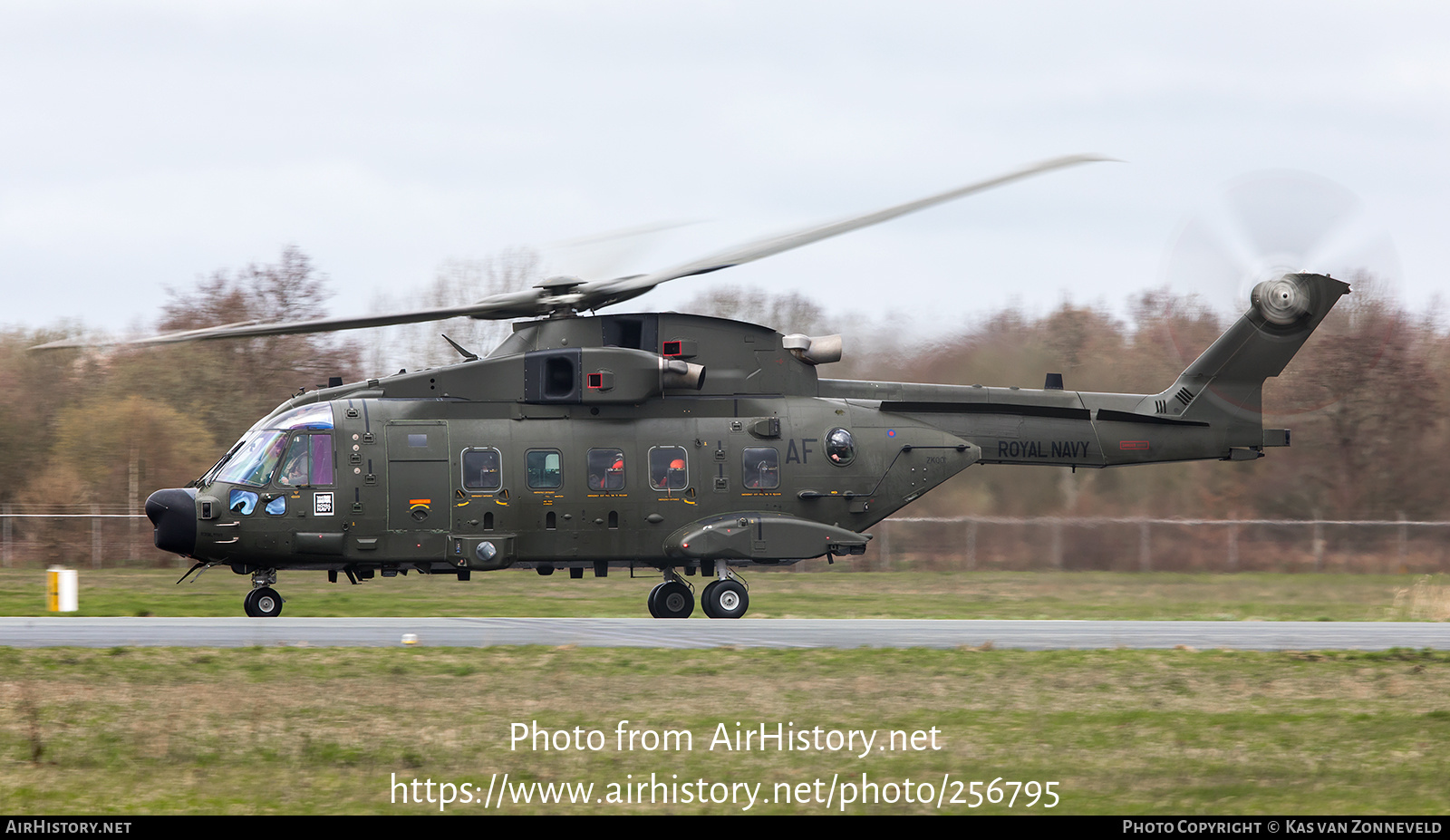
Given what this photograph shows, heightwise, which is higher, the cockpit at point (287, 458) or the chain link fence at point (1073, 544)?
the cockpit at point (287, 458)

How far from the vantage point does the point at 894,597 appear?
27062mm

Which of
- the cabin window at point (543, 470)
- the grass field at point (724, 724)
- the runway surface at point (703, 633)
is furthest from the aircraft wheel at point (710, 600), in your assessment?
the grass field at point (724, 724)

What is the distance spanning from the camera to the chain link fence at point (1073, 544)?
2789 cm

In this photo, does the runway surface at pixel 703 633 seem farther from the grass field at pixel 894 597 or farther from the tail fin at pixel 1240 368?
the tail fin at pixel 1240 368

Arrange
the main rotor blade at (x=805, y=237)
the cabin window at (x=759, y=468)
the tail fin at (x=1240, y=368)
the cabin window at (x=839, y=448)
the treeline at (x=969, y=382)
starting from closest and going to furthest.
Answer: the main rotor blade at (x=805, y=237), the cabin window at (x=759, y=468), the cabin window at (x=839, y=448), the tail fin at (x=1240, y=368), the treeline at (x=969, y=382)

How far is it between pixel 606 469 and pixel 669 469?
92 centimetres

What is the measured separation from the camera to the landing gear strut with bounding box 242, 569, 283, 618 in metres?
19.6

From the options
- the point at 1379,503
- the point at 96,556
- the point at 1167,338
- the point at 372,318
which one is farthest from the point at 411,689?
the point at 1379,503

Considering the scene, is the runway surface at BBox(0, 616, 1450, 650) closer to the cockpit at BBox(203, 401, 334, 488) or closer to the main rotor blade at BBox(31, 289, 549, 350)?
the cockpit at BBox(203, 401, 334, 488)

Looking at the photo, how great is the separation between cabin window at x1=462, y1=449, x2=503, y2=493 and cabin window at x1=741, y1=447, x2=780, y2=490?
3.59m

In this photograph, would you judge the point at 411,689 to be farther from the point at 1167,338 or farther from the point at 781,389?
the point at 1167,338

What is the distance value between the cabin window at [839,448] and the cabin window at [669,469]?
2.18m

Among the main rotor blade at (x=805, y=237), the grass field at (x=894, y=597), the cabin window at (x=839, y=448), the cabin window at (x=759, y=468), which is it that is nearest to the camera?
the main rotor blade at (x=805, y=237)

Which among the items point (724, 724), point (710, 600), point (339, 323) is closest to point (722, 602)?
point (710, 600)
